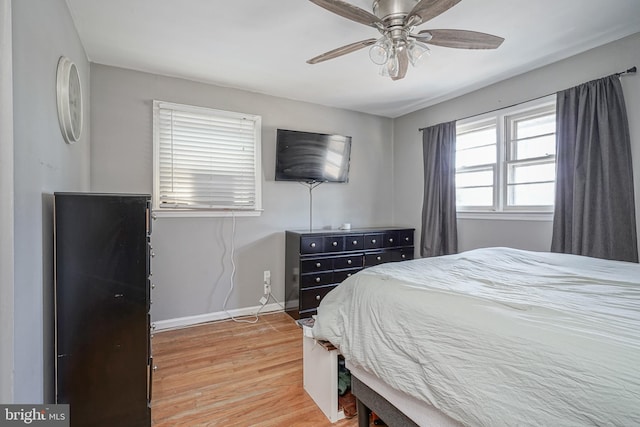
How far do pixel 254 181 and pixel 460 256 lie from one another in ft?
7.34

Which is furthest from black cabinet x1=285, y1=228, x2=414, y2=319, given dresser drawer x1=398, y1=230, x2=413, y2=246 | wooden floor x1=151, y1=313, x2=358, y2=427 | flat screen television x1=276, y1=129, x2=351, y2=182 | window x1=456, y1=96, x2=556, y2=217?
window x1=456, y1=96, x2=556, y2=217

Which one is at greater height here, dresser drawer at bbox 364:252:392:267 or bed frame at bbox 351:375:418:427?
dresser drawer at bbox 364:252:392:267

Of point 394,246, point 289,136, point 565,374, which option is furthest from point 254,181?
point 565,374

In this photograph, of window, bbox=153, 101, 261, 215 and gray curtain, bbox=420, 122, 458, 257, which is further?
gray curtain, bbox=420, 122, 458, 257

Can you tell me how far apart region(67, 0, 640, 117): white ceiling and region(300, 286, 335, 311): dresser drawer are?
7.16 feet

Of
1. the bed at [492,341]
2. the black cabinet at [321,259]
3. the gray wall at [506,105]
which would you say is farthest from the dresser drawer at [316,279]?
the gray wall at [506,105]

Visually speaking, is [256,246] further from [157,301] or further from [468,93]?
[468,93]

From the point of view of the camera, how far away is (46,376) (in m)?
1.37

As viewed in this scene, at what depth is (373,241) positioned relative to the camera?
11.5 ft

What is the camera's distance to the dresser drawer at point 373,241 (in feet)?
11.3

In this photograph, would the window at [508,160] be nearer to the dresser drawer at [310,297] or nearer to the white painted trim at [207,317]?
the dresser drawer at [310,297]

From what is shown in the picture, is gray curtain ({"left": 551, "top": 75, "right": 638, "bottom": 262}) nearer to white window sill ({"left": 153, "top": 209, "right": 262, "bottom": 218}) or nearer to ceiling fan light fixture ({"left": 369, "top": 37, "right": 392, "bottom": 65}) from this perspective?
ceiling fan light fixture ({"left": 369, "top": 37, "right": 392, "bottom": 65})

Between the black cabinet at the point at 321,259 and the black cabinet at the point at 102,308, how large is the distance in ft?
5.60

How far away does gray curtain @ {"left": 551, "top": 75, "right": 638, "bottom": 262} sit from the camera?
2.21 m
